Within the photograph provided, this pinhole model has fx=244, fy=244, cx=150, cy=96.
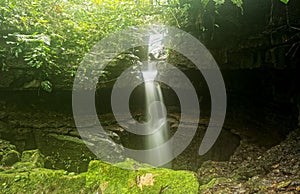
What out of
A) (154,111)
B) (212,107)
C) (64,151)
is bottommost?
(64,151)

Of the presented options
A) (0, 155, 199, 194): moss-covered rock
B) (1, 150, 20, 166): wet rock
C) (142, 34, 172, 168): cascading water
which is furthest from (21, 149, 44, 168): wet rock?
(142, 34, 172, 168): cascading water

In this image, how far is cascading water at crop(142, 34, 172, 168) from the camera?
20.8 feet

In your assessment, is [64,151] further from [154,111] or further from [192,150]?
[192,150]

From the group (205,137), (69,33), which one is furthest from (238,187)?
(69,33)

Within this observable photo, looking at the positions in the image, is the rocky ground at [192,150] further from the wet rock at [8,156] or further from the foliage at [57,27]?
the foliage at [57,27]

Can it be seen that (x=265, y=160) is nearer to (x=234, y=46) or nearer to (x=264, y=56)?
(x=264, y=56)

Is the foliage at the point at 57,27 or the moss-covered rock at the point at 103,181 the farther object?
the foliage at the point at 57,27

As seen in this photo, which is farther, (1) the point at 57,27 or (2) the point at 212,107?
(2) the point at 212,107

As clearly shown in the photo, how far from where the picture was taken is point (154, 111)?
661cm

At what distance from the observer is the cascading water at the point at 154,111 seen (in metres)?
6.35

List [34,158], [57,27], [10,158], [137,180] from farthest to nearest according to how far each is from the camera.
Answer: [57,27] → [10,158] → [34,158] → [137,180]

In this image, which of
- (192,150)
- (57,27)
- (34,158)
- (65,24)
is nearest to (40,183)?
(34,158)

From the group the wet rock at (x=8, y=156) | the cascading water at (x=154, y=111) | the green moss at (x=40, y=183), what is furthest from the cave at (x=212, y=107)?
the green moss at (x=40, y=183)

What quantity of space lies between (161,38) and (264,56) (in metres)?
2.75
